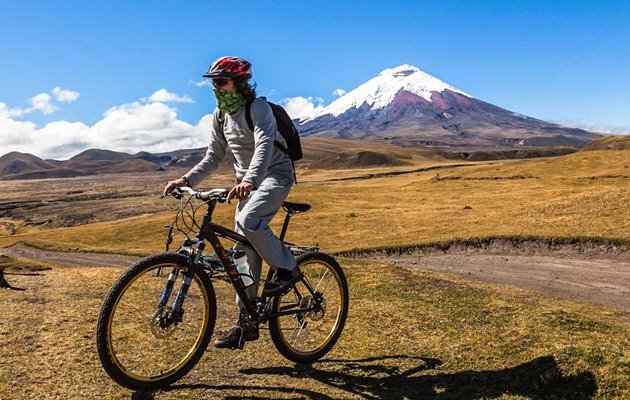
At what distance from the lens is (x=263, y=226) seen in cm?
696

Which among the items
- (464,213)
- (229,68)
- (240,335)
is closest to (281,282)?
(240,335)

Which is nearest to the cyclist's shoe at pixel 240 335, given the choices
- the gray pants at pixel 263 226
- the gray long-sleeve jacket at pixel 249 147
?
the gray pants at pixel 263 226

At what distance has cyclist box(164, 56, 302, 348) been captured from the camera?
686cm

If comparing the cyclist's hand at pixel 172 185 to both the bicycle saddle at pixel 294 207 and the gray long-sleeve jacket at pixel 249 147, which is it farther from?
the bicycle saddle at pixel 294 207

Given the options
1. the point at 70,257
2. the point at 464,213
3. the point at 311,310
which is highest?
the point at 311,310

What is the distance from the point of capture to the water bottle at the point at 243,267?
718cm

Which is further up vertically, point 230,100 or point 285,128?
point 230,100

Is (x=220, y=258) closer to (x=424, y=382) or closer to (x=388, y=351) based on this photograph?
(x=424, y=382)

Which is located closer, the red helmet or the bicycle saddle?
the red helmet

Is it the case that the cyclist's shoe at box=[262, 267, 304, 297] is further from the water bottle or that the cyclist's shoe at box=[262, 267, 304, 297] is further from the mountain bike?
the water bottle

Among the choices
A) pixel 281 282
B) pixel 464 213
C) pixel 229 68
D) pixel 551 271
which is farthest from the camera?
pixel 464 213

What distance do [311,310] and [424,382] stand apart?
7.29 feet

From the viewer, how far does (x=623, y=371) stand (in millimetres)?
6285

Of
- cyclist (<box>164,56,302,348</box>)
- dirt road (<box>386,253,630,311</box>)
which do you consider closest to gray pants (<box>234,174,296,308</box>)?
cyclist (<box>164,56,302,348</box>)
